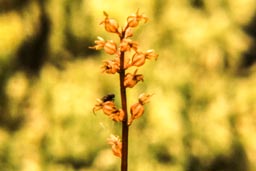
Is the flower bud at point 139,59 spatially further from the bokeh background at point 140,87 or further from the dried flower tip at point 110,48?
the bokeh background at point 140,87

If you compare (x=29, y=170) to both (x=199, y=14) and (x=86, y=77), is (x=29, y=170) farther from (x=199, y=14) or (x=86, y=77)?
(x=199, y=14)

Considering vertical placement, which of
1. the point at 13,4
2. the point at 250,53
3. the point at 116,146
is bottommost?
the point at 116,146

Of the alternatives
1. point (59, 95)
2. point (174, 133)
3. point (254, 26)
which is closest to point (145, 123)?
point (174, 133)

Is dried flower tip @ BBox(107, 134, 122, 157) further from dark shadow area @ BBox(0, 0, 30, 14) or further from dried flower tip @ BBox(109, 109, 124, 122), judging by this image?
dark shadow area @ BBox(0, 0, 30, 14)

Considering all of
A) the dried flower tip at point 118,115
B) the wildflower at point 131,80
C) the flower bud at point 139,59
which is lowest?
the dried flower tip at point 118,115

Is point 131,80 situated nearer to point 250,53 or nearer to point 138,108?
point 138,108

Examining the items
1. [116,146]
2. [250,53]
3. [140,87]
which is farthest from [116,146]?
[250,53]

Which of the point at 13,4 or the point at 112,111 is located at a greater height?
the point at 13,4

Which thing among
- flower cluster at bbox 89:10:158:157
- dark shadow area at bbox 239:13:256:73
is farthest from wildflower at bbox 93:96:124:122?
dark shadow area at bbox 239:13:256:73

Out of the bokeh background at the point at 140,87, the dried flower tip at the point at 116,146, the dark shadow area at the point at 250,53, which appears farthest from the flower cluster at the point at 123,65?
the dark shadow area at the point at 250,53
